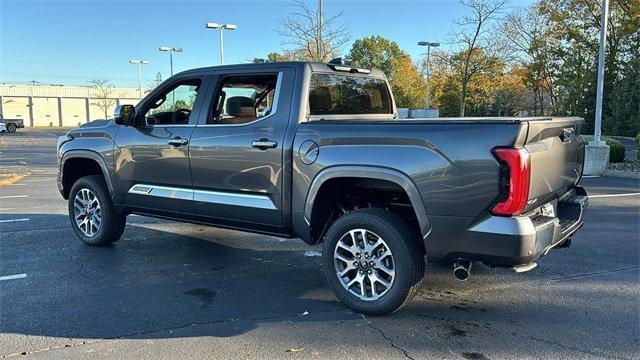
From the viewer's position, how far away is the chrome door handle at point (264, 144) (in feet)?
14.1

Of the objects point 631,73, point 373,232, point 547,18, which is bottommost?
point 373,232

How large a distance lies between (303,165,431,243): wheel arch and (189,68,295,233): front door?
1.02 ft

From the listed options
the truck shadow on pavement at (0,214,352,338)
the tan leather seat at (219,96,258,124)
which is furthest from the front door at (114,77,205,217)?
the truck shadow on pavement at (0,214,352,338)

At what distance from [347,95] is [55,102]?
310ft

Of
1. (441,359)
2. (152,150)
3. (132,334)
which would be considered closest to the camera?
(441,359)

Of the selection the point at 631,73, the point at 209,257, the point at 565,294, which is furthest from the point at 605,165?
the point at 631,73

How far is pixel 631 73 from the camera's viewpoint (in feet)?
111

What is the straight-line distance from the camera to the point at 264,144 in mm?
4344

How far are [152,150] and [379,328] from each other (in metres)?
2.88

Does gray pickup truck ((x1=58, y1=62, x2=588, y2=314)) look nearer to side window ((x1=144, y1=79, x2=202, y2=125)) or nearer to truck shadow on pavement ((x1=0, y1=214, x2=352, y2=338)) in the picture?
side window ((x1=144, y1=79, x2=202, y2=125))

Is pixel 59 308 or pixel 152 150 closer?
pixel 59 308

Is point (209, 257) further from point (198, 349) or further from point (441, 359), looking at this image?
point (441, 359)

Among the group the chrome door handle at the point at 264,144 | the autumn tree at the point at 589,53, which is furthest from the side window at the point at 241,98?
the autumn tree at the point at 589,53

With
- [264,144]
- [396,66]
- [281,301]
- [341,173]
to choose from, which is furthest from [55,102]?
[341,173]
